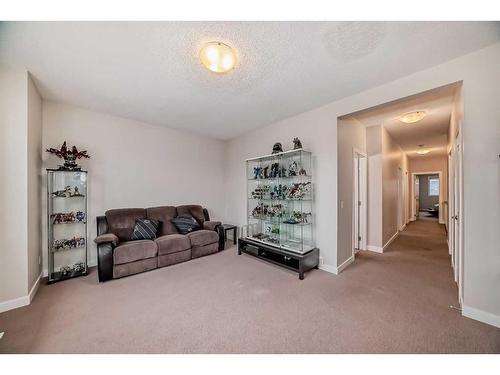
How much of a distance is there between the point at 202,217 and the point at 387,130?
4403 mm

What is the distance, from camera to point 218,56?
1.72 metres

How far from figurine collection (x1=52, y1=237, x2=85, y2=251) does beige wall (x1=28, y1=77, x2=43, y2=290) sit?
0.17 meters

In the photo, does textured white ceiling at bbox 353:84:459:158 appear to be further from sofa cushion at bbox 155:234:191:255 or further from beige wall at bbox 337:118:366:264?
sofa cushion at bbox 155:234:191:255

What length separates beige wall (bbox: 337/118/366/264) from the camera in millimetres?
2988

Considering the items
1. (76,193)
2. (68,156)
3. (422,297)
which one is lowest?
(422,297)

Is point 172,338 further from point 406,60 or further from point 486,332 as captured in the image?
point 406,60

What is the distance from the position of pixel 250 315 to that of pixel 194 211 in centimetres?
271

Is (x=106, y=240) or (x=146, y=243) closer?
(x=106, y=240)

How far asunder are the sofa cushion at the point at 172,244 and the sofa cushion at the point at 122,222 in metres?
0.52

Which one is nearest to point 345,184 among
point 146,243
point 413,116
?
point 413,116

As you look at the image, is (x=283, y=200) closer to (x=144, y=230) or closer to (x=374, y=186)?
(x=374, y=186)

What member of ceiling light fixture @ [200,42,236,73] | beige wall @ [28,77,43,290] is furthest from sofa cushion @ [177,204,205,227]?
ceiling light fixture @ [200,42,236,73]

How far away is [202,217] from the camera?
14.0ft
